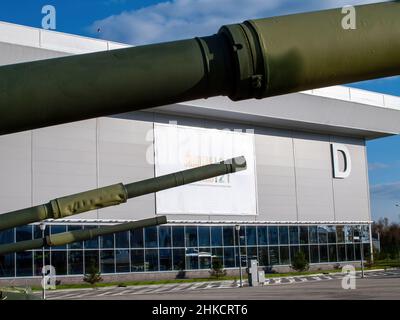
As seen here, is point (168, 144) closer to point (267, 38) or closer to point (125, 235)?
point (125, 235)

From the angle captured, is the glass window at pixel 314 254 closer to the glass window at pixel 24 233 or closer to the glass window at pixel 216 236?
the glass window at pixel 216 236

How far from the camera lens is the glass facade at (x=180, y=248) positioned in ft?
139

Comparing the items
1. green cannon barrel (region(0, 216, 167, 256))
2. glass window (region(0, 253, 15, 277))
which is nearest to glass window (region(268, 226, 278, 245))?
glass window (region(0, 253, 15, 277))

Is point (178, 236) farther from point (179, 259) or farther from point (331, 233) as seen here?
point (331, 233)

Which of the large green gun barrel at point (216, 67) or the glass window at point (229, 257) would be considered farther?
the glass window at point (229, 257)

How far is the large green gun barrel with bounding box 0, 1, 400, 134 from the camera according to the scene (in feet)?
9.21

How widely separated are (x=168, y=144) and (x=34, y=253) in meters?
11.6

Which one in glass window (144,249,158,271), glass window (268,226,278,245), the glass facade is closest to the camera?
the glass facade

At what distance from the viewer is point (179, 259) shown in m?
48.7

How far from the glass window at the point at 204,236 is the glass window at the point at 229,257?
6.64 ft

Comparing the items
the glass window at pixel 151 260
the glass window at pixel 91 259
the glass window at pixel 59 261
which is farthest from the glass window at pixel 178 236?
the glass window at pixel 59 261

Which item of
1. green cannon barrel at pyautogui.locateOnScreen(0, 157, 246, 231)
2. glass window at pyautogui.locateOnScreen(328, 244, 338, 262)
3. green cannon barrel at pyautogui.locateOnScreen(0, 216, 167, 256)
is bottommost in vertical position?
glass window at pyautogui.locateOnScreen(328, 244, 338, 262)

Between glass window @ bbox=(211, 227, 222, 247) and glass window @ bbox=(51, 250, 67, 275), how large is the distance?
37.2 feet

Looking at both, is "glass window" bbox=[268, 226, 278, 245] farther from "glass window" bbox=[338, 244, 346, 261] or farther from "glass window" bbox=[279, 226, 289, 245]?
"glass window" bbox=[338, 244, 346, 261]
